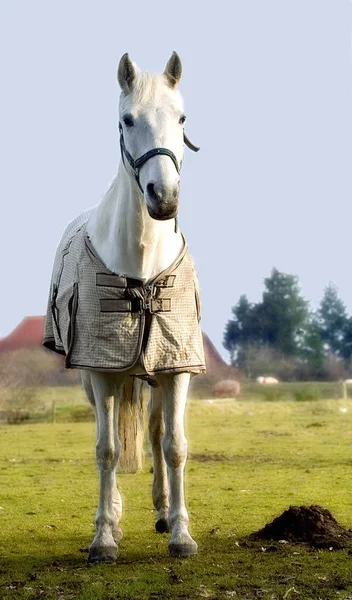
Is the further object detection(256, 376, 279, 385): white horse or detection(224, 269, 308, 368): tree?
detection(224, 269, 308, 368): tree

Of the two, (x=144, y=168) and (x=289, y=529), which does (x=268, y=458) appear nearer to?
(x=289, y=529)

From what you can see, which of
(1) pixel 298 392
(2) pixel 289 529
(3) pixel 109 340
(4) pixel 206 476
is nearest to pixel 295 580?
(2) pixel 289 529

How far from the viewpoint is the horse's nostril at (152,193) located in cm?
422

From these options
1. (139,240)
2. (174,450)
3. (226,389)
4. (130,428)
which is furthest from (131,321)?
(226,389)

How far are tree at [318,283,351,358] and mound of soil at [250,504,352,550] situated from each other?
2136 centimetres

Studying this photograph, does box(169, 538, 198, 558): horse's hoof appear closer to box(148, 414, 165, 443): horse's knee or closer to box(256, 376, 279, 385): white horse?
box(148, 414, 165, 443): horse's knee

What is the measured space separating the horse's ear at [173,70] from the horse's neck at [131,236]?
0.56 meters

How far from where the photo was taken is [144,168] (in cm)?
445

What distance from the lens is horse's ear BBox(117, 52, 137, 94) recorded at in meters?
4.66

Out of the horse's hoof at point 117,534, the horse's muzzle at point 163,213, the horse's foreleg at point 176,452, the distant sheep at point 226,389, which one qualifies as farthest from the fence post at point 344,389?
the horse's muzzle at point 163,213

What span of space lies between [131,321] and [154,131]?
43.7 inches

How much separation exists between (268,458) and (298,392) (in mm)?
12120

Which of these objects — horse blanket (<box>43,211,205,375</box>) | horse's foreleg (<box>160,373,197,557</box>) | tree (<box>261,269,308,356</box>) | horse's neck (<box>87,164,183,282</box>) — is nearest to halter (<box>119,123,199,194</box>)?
horse's neck (<box>87,164,183,282</box>)

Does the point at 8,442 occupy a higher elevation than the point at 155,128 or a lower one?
lower
